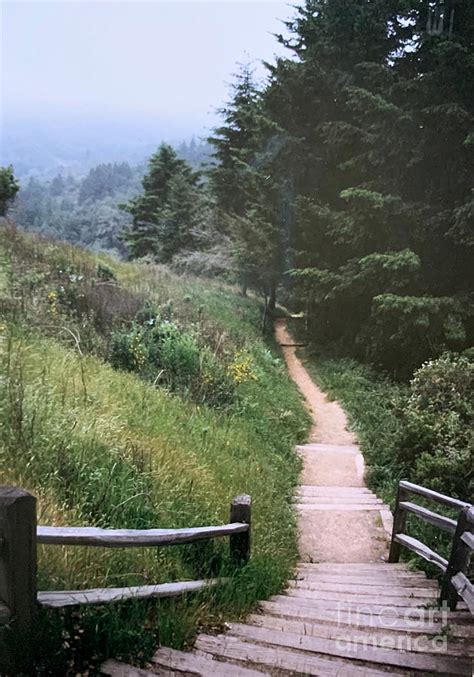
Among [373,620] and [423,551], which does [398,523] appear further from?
[373,620]

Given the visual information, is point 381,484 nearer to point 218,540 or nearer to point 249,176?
point 218,540

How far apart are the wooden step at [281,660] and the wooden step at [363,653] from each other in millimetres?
56

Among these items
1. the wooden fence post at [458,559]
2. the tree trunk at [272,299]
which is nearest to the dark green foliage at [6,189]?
the wooden fence post at [458,559]

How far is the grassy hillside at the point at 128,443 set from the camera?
2.36 meters

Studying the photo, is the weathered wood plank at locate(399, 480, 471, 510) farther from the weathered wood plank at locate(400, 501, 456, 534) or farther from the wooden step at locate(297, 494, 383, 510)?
the wooden step at locate(297, 494, 383, 510)

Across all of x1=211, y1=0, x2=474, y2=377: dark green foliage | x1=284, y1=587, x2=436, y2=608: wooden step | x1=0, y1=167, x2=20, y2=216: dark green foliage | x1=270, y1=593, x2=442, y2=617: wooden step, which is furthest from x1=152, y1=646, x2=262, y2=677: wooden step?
x1=211, y1=0, x2=474, y2=377: dark green foliage

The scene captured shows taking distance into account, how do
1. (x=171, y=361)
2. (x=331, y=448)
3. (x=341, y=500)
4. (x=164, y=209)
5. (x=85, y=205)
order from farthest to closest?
1. (x=85, y=205)
2. (x=164, y=209)
3. (x=331, y=448)
4. (x=171, y=361)
5. (x=341, y=500)

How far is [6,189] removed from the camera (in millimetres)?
9242

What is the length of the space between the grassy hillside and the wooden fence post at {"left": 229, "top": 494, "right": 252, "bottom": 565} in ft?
0.30

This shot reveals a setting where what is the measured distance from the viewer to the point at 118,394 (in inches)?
200

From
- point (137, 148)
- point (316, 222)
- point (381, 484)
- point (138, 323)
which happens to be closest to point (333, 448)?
point (381, 484)

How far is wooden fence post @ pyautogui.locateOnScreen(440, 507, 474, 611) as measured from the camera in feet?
10.5

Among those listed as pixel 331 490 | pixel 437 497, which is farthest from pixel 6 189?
pixel 437 497

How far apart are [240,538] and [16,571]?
1.85 meters
